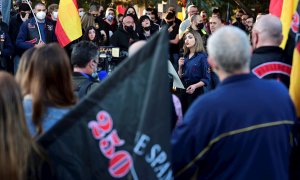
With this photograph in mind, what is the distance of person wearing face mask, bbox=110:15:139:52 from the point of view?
12281 millimetres

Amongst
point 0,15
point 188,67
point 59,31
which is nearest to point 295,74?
point 188,67

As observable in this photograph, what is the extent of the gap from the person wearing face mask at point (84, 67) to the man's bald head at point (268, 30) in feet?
4.99

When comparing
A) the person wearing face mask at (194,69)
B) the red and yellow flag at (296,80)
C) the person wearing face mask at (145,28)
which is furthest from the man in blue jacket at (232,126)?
the person wearing face mask at (145,28)

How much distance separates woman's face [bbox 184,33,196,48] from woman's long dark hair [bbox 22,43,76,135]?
568cm

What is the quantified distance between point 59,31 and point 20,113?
8473 millimetres

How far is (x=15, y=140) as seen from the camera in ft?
9.80

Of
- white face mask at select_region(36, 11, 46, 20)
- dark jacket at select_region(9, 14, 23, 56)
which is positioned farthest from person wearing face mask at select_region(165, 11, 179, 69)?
dark jacket at select_region(9, 14, 23, 56)

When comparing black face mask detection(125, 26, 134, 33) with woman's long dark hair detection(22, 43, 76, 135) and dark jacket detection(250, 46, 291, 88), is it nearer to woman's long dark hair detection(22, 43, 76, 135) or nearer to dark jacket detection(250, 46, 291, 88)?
dark jacket detection(250, 46, 291, 88)

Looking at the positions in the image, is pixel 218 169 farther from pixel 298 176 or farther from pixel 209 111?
pixel 298 176

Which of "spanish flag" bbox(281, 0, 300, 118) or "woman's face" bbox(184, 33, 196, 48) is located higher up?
"spanish flag" bbox(281, 0, 300, 118)

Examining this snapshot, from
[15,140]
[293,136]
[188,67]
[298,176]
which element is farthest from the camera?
[188,67]

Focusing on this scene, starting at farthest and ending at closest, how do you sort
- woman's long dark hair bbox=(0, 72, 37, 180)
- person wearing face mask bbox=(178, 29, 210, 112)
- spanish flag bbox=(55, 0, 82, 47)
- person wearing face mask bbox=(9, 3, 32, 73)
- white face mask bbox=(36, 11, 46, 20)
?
person wearing face mask bbox=(9, 3, 32, 73), white face mask bbox=(36, 11, 46, 20), spanish flag bbox=(55, 0, 82, 47), person wearing face mask bbox=(178, 29, 210, 112), woman's long dark hair bbox=(0, 72, 37, 180)

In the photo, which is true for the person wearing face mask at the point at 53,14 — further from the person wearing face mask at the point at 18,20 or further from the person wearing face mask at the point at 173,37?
the person wearing face mask at the point at 173,37

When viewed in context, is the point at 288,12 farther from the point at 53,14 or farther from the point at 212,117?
the point at 53,14
